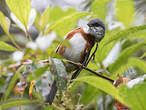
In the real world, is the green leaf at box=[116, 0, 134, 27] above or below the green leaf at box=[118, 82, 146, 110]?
above

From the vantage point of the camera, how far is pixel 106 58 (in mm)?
1464

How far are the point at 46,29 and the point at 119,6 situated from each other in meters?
0.79

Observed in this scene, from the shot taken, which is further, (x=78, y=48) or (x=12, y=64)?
(x=78, y=48)

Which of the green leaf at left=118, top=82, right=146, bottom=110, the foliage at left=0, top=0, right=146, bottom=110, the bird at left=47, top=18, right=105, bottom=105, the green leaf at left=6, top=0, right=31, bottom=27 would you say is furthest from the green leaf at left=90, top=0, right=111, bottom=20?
the green leaf at left=118, top=82, right=146, bottom=110

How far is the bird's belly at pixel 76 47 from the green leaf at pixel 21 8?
572 mm

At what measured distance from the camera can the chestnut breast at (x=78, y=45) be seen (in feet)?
5.45

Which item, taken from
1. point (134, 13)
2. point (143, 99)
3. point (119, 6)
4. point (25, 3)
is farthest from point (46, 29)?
point (134, 13)

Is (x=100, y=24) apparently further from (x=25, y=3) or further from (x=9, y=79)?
(x=9, y=79)

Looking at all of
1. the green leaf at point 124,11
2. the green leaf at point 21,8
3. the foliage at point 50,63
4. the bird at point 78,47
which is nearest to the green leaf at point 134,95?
the foliage at point 50,63

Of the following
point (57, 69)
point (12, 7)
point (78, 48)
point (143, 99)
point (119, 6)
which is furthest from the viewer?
point (119, 6)

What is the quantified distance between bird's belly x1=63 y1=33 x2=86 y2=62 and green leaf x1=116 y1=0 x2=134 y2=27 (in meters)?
0.30

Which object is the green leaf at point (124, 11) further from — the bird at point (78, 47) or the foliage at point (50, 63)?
the bird at point (78, 47)

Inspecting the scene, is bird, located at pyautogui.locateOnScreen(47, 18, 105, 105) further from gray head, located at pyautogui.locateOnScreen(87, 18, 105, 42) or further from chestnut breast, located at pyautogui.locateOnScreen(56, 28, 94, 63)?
gray head, located at pyautogui.locateOnScreen(87, 18, 105, 42)

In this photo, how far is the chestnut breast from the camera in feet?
5.45
